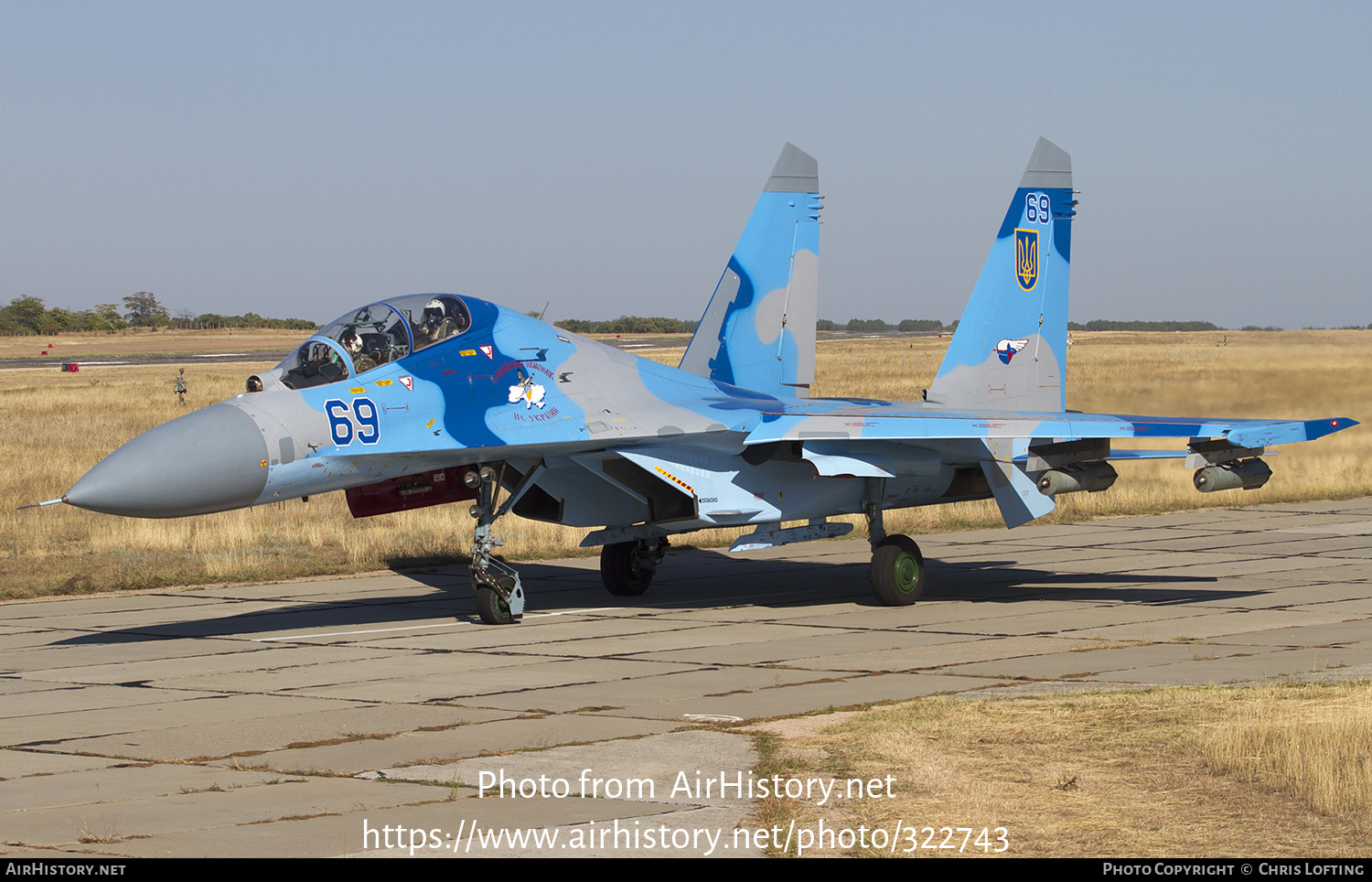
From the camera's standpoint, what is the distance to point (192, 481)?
34.0ft

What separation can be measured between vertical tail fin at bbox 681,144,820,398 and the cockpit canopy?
4.92 meters

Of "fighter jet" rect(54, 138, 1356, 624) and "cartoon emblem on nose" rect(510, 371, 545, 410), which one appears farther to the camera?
"cartoon emblem on nose" rect(510, 371, 545, 410)

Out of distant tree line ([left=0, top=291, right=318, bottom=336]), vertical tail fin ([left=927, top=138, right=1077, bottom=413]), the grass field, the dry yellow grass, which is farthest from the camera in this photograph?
distant tree line ([left=0, top=291, right=318, bottom=336])

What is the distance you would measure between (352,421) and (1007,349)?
8.38m

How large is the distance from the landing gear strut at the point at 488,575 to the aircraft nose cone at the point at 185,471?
254 centimetres

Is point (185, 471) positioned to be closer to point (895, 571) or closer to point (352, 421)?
point (352, 421)

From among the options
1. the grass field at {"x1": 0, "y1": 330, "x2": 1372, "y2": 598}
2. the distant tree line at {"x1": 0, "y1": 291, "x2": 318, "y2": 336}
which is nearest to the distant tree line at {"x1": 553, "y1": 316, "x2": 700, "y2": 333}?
the distant tree line at {"x1": 0, "y1": 291, "x2": 318, "y2": 336}

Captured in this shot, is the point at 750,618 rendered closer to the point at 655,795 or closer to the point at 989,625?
the point at 989,625

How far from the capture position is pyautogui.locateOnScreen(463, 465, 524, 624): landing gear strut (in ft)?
42.9

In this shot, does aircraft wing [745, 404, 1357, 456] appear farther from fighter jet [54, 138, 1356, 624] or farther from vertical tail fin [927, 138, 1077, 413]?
vertical tail fin [927, 138, 1077, 413]

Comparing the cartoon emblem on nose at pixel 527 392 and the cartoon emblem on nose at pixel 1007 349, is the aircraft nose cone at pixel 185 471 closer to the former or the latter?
the cartoon emblem on nose at pixel 527 392

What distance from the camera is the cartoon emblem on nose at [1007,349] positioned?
16.6 m

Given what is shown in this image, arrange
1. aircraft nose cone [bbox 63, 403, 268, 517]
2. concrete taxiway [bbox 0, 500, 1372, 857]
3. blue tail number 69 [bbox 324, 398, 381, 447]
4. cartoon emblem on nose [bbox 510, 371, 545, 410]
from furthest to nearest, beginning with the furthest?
cartoon emblem on nose [bbox 510, 371, 545, 410], blue tail number 69 [bbox 324, 398, 381, 447], aircraft nose cone [bbox 63, 403, 268, 517], concrete taxiway [bbox 0, 500, 1372, 857]

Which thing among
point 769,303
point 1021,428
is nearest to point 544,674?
point 1021,428
